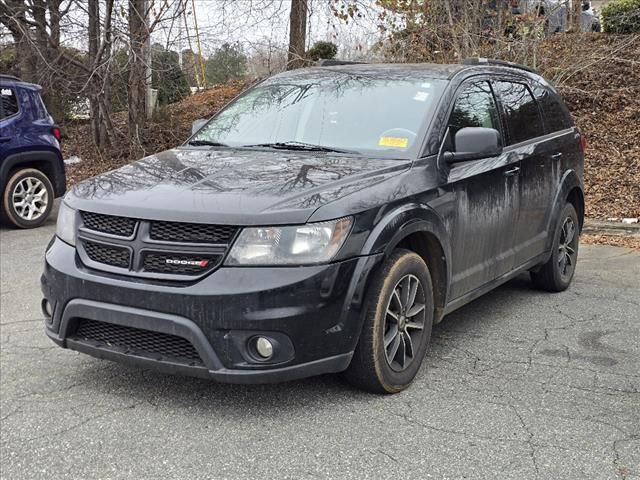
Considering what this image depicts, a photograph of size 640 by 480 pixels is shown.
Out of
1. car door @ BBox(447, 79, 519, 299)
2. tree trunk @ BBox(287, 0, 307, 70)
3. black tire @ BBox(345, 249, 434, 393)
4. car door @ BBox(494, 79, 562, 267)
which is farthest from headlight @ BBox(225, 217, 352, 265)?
tree trunk @ BBox(287, 0, 307, 70)

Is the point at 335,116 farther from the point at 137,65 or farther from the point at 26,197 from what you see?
the point at 137,65

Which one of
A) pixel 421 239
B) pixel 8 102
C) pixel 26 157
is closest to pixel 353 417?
pixel 421 239

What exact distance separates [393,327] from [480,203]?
1192mm

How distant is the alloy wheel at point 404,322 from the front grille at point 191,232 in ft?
3.07

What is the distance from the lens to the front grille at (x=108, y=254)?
11.7 feet

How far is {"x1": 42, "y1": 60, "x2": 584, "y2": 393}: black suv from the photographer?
3373 mm

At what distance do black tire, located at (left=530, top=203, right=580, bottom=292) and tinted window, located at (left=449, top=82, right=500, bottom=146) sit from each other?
1.24m

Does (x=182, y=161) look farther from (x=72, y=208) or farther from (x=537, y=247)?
(x=537, y=247)

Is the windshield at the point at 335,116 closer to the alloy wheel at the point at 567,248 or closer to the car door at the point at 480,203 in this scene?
the car door at the point at 480,203

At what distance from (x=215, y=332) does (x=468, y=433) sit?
1.28 meters

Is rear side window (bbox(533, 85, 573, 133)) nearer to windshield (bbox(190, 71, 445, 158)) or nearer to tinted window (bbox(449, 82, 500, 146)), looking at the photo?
tinted window (bbox(449, 82, 500, 146))

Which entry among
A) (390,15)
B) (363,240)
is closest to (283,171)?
(363,240)

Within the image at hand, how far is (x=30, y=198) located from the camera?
9.46 m

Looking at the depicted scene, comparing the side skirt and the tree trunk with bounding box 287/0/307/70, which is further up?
the tree trunk with bounding box 287/0/307/70
